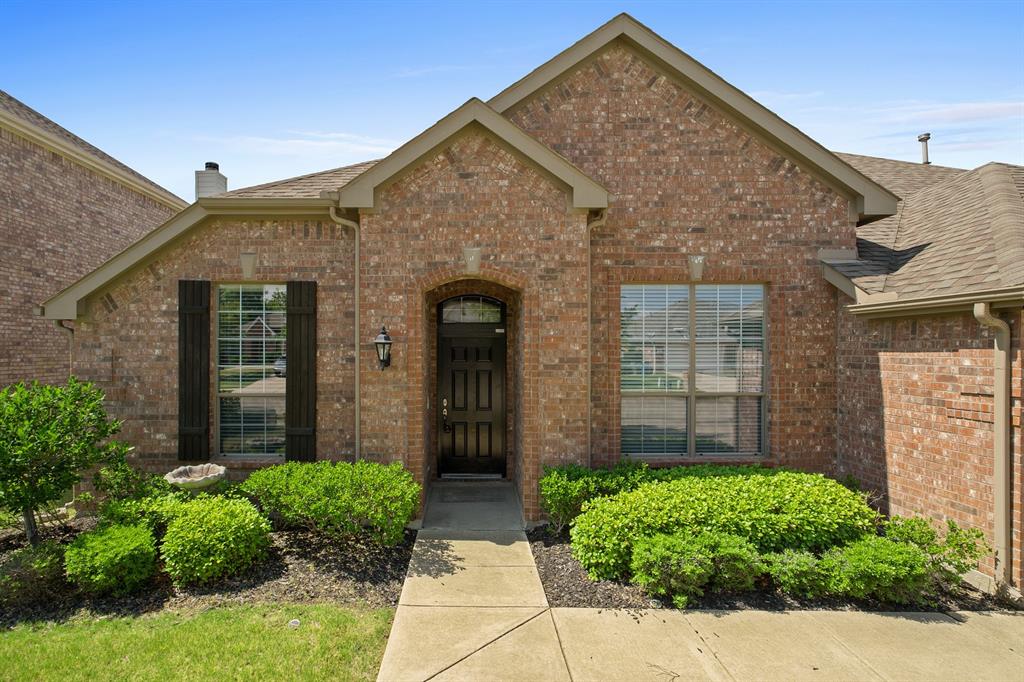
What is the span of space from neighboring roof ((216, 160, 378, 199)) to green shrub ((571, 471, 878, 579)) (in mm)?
5366

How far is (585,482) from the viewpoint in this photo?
6285 mm

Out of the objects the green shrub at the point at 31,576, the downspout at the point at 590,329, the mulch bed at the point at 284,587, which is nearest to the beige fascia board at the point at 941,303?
the downspout at the point at 590,329

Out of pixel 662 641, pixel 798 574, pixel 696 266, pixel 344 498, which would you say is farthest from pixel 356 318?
pixel 798 574

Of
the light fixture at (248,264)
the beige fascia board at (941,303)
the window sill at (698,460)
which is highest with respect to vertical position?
the light fixture at (248,264)

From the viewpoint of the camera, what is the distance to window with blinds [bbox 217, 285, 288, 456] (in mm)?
7410

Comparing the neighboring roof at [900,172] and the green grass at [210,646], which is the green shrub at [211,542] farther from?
the neighboring roof at [900,172]

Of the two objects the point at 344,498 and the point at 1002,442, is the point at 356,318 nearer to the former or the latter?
the point at 344,498

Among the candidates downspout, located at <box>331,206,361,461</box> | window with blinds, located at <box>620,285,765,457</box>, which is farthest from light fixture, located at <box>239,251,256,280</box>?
window with blinds, located at <box>620,285,765,457</box>

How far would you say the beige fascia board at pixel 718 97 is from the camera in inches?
291

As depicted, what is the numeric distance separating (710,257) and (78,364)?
8.63m

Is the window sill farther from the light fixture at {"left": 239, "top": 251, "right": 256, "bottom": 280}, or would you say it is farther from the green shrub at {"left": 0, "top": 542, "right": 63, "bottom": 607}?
the green shrub at {"left": 0, "top": 542, "right": 63, "bottom": 607}

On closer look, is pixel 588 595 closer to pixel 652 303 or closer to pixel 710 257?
pixel 652 303

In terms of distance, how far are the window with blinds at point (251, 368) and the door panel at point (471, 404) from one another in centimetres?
236

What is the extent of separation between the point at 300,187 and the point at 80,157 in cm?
836
